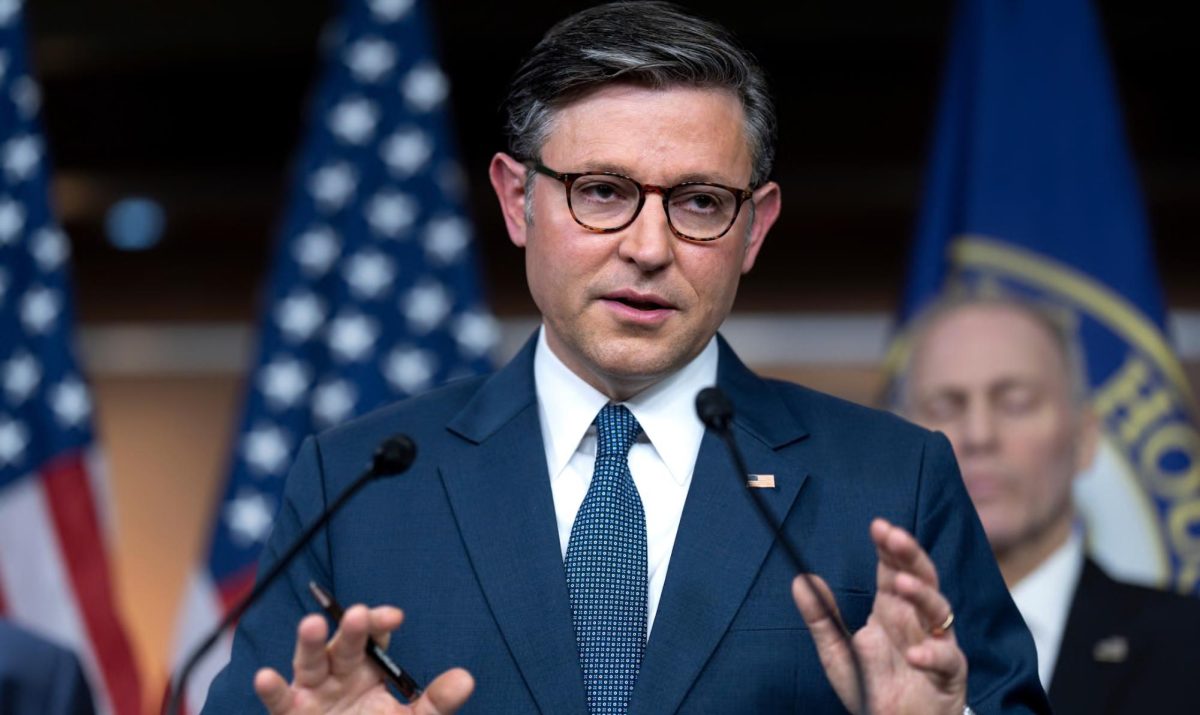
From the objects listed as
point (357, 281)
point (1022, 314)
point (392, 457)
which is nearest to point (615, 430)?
point (392, 457)

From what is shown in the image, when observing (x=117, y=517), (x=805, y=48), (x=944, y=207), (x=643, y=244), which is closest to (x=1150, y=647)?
(x=944, y=207)

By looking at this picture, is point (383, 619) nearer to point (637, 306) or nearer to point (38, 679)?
point (637, 306)

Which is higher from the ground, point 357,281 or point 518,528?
point 518,528

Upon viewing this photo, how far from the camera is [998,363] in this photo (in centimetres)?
350

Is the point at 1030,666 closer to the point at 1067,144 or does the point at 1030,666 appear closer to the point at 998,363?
the point at 998,363

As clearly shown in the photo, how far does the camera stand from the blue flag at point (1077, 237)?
3.69 metres

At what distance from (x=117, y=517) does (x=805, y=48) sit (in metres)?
2.98

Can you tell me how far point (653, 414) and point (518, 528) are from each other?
8.2 inches

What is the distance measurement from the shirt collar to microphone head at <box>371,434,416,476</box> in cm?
33

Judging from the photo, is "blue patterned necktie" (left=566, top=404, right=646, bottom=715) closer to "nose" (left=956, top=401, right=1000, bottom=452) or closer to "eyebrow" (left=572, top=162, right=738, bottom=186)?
"eyebrow" (left=572, top=162, right=738, bottom=186)

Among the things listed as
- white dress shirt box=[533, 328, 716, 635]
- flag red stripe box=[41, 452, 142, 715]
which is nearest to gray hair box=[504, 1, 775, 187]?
white dress shirt box=[533, 328, 716, 635]

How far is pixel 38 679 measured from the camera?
2.33 metres

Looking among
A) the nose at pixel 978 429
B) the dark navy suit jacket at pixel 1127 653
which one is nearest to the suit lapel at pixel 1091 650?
the dark navy suit jacket at pixel 1127 653

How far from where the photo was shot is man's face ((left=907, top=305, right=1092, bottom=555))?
336cm
